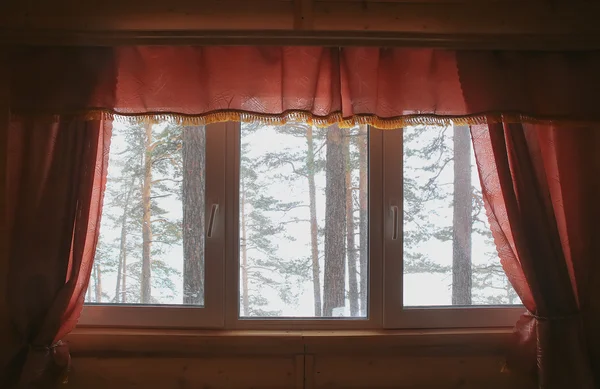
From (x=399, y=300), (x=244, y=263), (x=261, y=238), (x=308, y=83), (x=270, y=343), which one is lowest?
(x=270, y=343)

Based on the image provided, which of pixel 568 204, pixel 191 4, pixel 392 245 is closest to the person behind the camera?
pixel 191 4

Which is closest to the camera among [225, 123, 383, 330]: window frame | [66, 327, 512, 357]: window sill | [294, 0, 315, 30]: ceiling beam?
[294, 0, 315, 30]: ceiling beam

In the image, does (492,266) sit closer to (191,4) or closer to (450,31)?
(450,31)

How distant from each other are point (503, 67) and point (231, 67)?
111 centimetres

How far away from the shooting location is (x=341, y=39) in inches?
62.2

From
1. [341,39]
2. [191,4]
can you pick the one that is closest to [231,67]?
[191,4]

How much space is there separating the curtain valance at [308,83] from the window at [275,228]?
0.60ft

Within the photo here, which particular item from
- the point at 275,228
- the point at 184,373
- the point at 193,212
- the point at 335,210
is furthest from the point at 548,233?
the point at 184,373

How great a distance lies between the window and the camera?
1746 mm

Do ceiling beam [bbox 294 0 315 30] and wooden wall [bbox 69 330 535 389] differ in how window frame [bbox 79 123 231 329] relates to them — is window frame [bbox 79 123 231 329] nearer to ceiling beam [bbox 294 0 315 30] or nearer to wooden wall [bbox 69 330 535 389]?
wooden wall [bbox 69 330 535 389]

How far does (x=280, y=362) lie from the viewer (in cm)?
165

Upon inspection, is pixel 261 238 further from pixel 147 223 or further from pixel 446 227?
pixel 446 227

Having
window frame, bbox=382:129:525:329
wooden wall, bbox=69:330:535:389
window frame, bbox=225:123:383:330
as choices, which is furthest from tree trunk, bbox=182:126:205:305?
window frame, bbox=382:129:525:329

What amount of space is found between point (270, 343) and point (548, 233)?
1.20m
